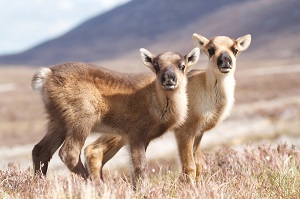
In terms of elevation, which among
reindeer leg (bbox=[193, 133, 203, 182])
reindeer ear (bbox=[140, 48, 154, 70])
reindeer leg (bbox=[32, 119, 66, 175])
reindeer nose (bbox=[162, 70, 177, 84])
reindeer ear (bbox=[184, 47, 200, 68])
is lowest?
reindeer leg (bbox=[193, 133, 203, 182])

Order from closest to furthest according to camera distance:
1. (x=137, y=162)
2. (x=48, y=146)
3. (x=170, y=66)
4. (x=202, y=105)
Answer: (x=137, y=162) < (x=48, y=146) < (x=170, y=66) < (x=202, y=105)

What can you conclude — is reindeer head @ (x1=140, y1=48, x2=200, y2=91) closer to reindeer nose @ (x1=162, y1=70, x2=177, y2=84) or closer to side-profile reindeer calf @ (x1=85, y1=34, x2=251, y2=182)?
reindeer nose @ (x1=162, y1=70, x2=177, y2=84)

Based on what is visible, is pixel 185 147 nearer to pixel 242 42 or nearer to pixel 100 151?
pixel 100 151

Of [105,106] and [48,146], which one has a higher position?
[105,106]

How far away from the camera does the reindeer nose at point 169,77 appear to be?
9.45 m

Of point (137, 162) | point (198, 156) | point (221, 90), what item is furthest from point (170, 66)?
point (198, 156)

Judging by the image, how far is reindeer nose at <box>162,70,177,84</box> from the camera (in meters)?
9.45

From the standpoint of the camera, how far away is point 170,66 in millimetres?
9836

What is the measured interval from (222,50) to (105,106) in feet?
7.47

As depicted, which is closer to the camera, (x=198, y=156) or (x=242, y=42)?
(x=198, y=156)

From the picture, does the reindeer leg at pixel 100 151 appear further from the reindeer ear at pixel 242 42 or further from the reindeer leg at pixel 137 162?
the reindeer ear at pixel 242 42

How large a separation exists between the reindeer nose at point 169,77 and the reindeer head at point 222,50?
93 centimetres

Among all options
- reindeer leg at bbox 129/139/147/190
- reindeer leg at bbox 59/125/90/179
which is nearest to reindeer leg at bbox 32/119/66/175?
reindeer leg at bbox 59/125/90/179

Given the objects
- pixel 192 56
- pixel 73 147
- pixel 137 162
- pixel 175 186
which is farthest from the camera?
pixel 192 56
